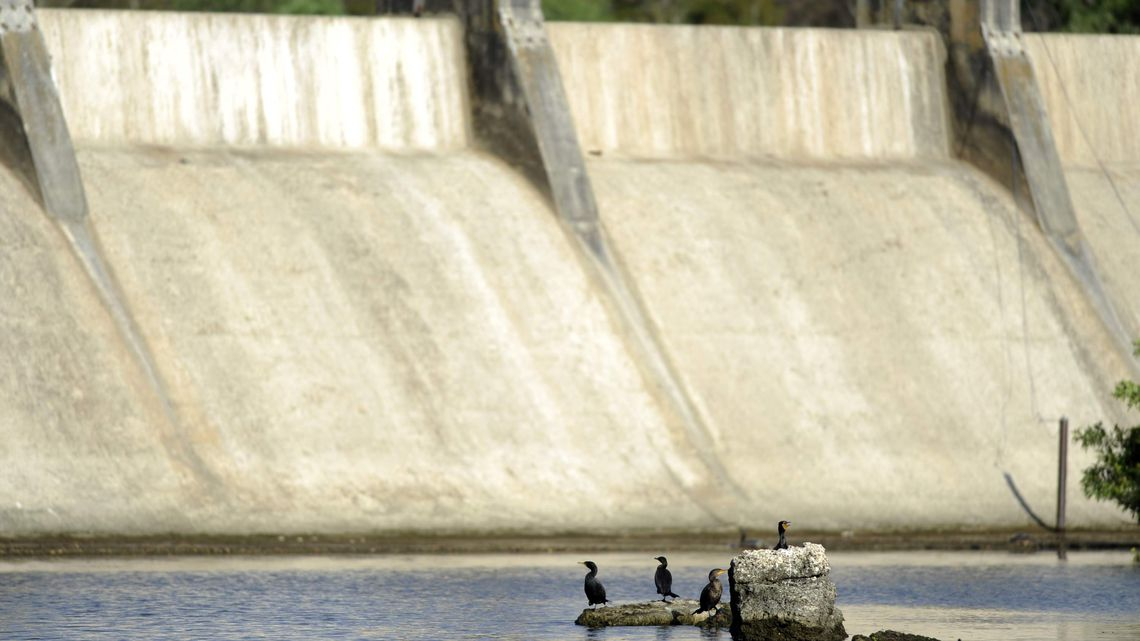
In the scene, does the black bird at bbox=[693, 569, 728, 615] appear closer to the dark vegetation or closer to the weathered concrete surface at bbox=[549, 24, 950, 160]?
the weathered concrete surface at bbox=[549, 24, 950, 160]

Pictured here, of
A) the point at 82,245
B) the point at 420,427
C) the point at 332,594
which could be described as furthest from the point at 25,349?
the point at 332,594

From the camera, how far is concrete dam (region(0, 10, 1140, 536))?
141 ft

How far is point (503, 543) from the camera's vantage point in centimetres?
4206

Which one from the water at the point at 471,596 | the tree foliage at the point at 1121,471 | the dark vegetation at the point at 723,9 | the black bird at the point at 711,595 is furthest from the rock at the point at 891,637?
the dark vegetation at the point at 723,9

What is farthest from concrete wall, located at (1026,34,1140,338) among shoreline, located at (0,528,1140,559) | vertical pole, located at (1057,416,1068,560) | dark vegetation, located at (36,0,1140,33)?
shoreline, located at (0,528,1140,559)

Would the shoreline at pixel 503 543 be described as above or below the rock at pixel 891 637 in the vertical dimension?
above

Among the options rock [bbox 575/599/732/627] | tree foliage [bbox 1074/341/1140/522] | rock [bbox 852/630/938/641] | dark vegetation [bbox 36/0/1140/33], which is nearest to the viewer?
rock [bbox 852/630/938/641]

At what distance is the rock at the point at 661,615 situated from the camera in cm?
3134

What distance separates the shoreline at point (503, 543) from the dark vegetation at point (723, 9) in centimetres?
1789

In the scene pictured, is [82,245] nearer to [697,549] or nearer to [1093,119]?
[697,549]

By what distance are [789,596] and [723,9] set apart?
64796 millimetres

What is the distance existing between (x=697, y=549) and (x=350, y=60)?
625 inches

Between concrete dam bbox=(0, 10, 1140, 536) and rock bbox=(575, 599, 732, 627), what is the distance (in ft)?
37.0

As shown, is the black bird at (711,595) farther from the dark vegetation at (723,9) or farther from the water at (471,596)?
the dark vegetation at (723,9)
